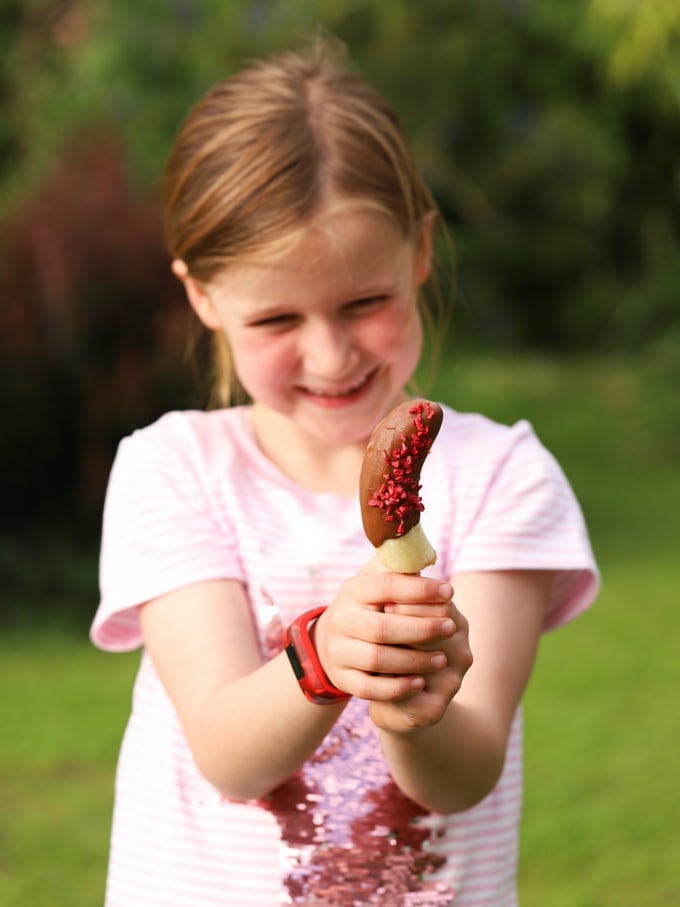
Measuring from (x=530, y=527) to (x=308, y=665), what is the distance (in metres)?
0.60

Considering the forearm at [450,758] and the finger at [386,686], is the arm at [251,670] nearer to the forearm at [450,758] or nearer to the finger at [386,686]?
the finger at [386,686]

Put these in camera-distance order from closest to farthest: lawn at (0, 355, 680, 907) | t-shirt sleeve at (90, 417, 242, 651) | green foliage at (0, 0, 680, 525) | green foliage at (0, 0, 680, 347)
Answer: t-shirt sleeve at (90, 417, 242, 651) < lawn at (0, 355, 680, 907) < green foliage at (0, 0, 680, 525) < green foliage at (0, 0, 680, 347)

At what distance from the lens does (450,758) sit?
184cm

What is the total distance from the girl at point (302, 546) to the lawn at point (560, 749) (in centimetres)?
245

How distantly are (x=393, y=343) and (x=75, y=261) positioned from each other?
17.1 feet

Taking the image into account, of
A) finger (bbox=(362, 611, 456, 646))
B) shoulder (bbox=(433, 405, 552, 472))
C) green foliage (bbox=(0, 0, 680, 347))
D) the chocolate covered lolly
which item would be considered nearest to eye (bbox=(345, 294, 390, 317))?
shoulder (bbox=(433, 405, 552, 472))

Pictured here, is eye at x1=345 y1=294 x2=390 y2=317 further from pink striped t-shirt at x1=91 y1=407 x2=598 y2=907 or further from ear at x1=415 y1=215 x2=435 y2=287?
pink striped t-shirt at x1=91 y1=407 x2=598 y2=907

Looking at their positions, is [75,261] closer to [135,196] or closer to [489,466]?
[135,196]

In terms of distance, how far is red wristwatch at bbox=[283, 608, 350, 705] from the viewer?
1.69 metres

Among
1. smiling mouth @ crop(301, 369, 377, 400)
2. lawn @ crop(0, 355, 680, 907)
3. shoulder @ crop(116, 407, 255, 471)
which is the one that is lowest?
lawn @ crop(0, 355, 680, 907)

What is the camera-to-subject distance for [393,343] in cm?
213

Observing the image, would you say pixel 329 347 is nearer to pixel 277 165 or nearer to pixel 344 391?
pixel 344 391

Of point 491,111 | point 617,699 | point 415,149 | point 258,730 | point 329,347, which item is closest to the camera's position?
point 258,730

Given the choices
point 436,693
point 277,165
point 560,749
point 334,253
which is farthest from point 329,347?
point 560,749
